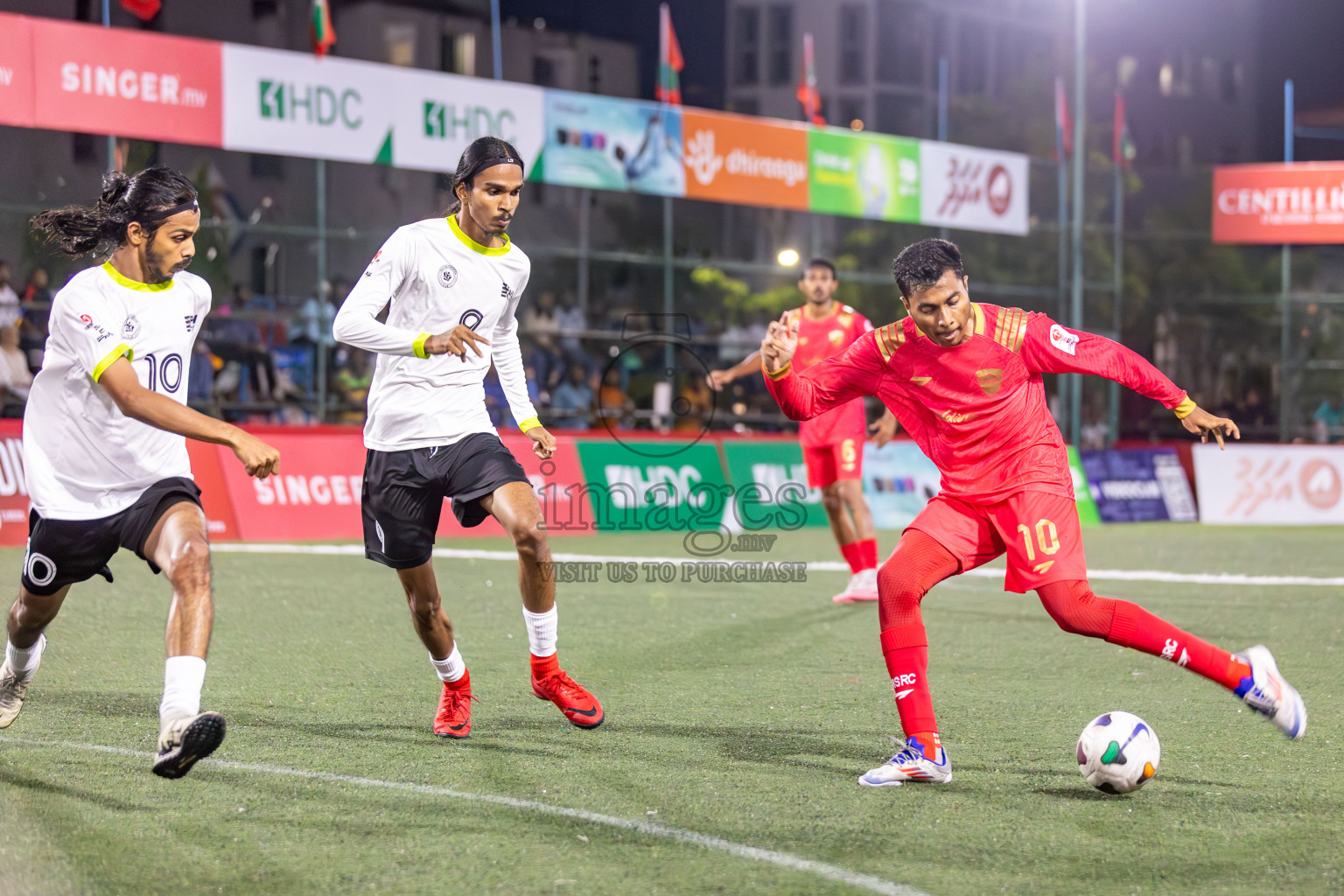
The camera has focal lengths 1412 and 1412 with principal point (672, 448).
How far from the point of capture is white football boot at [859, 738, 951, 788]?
4.76 metres

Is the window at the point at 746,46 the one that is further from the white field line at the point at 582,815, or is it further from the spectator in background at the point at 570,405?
the white field line at the point at 582,815

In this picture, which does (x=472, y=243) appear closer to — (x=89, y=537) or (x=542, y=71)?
(x=89, y=537)

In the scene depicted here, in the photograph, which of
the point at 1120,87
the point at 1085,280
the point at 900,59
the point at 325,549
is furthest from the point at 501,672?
the point at 1120,87

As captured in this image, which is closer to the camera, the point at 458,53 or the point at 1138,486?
the point at 1138,486

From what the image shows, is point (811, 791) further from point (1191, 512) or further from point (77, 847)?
point (1191, 512)

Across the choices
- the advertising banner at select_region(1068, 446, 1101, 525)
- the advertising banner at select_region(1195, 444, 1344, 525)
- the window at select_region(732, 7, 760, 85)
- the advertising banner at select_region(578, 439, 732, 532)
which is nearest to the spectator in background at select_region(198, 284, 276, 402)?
the advertising banner at select_region(578, 439, 732, 532)

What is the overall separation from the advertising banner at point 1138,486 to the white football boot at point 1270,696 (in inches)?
586

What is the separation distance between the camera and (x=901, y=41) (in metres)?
47.7

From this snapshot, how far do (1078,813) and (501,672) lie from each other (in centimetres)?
340

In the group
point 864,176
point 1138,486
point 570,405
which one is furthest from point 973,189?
point 570,405

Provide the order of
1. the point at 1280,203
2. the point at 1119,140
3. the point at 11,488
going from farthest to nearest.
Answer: the point at 1119,140, the point at 1280,203, the point at 11,488

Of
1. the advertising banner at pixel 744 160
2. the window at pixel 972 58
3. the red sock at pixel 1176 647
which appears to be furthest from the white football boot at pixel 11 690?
the window at pixel 972 58

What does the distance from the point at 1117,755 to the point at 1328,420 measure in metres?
25.8

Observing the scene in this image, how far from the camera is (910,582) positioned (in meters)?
4.94
